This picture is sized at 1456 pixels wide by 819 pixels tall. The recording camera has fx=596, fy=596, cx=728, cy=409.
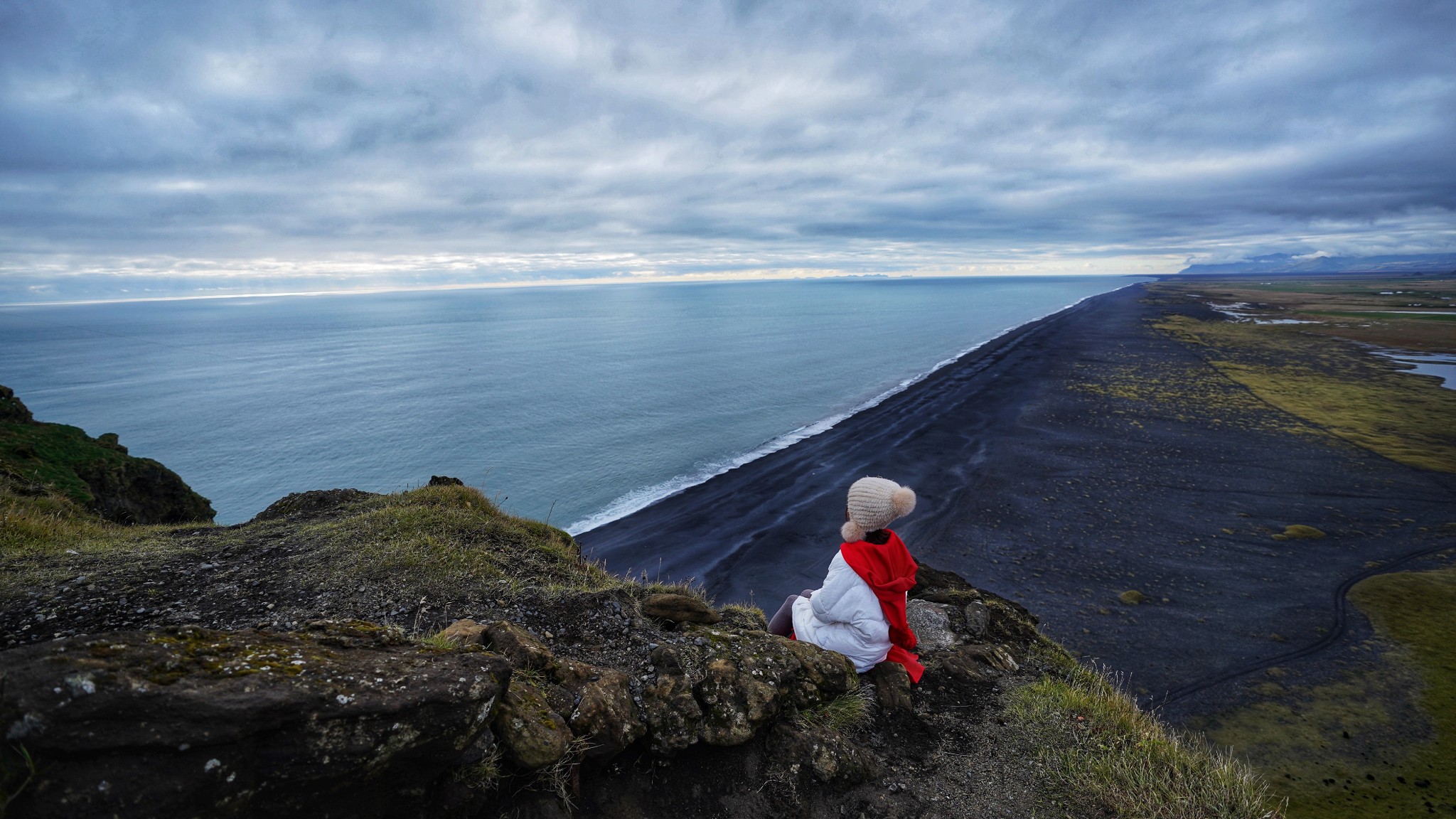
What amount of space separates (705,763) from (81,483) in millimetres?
15476

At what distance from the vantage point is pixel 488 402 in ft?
186

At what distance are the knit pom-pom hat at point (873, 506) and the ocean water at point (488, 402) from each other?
2349 centimetres

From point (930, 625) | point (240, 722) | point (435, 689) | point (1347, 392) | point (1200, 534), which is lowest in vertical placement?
point (1200, 534)

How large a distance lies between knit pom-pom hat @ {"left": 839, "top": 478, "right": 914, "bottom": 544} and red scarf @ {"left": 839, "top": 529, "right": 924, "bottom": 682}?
0.18 meters

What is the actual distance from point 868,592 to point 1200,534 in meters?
23.1

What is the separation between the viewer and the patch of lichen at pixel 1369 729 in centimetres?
948

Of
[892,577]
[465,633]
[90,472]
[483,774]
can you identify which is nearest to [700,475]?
[90,472]

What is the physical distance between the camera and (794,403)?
53594 millimetres

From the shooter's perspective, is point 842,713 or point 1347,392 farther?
point 1347,392

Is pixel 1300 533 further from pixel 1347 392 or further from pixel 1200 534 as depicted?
pixel 1347 392

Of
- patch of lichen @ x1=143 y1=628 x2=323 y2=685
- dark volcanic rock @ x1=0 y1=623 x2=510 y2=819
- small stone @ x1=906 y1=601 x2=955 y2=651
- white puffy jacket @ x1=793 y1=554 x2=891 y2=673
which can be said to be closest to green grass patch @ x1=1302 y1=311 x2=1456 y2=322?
small stone @ x1=906 y1=601 x2=955 y2=651

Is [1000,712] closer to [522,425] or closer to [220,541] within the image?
[220,541]

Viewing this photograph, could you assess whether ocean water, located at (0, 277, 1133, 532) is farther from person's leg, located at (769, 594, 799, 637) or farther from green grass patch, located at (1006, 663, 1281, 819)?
green grass patch, located at (1006, 663, 1281, 819)

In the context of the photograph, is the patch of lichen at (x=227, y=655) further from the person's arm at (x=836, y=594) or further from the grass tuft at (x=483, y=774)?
the person's arm at (x=836, y=594)
